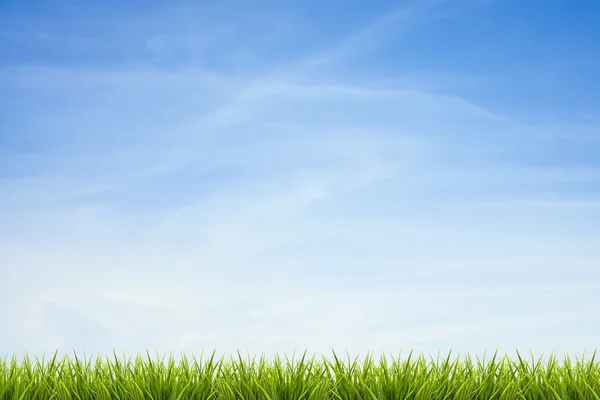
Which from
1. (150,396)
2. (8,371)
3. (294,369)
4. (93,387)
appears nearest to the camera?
(150,396)

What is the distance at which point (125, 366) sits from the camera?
4930 mm

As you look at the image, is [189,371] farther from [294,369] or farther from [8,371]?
[8,371]

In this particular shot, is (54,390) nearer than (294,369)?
Yes

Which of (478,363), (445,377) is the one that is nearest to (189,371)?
(445,377)

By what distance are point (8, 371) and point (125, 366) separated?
95 cm

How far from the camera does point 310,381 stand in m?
4.19

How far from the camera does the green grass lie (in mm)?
4109

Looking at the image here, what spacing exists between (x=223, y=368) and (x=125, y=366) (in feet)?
2.67

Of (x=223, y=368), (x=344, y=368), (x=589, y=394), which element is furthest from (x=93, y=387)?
(x=589, y=394)

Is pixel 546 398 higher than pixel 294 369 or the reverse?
the reverse

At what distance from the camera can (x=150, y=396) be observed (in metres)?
4.07

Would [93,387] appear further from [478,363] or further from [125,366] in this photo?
[478,363]

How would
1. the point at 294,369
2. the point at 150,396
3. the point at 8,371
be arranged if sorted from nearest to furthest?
1. the point at 150,396
2. the point at 294,369
3. the point at 8,371

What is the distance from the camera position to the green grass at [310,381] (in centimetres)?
411
